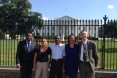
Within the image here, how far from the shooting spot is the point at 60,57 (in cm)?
999

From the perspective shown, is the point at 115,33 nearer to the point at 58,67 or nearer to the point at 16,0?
the point at 58,67

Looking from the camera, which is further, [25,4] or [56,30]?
[25,4]

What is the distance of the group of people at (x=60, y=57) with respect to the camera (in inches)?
374

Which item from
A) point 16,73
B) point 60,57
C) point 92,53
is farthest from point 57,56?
point 16,73

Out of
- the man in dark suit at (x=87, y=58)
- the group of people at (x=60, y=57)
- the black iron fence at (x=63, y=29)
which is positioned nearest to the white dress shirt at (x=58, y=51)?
the group of people at (x=60, y=57)

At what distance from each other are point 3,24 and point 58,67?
391cm

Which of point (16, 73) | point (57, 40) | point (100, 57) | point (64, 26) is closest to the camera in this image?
point (57, 40)

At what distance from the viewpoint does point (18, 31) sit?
1261 cm

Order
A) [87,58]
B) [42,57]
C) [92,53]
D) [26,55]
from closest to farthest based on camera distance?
[87,58] < [92,53] < [42,57] < [26,55]

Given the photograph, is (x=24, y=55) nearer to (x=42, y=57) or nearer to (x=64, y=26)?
(x=42, y=57)

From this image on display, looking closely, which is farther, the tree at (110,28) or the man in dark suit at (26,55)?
the tree at (110,28)

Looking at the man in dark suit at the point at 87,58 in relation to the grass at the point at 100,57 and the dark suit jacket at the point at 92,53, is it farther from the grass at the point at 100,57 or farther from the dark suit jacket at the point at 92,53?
the grass at the point at 100,57

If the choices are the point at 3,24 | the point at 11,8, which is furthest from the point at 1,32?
the point at 11,8

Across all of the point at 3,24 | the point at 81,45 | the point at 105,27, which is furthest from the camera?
the point at 3,24
